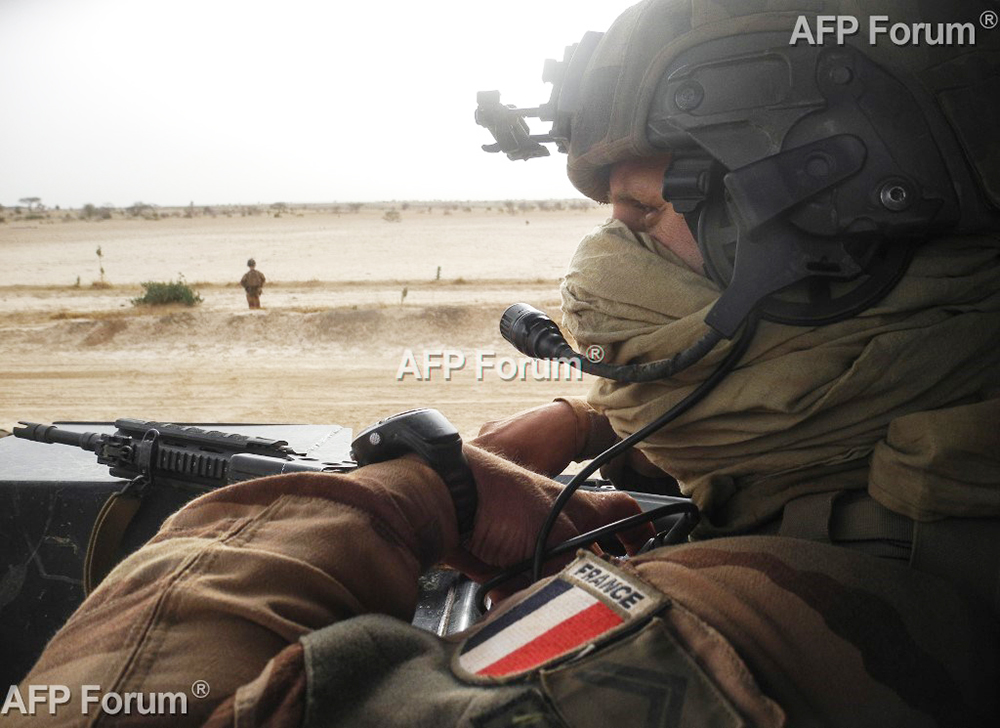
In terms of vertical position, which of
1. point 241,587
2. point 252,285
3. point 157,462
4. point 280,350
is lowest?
point 280,350

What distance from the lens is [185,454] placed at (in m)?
2.04

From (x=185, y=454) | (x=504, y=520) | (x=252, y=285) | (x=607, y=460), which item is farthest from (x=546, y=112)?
(x=252, y=285)

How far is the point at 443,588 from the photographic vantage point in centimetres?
185

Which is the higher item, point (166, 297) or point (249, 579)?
point (249, 579)

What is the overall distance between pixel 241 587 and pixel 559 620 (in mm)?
375

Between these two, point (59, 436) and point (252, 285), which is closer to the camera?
point (59, 436)

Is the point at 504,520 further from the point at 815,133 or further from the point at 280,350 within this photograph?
the point at 280,350

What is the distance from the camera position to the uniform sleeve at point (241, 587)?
37.0 inches

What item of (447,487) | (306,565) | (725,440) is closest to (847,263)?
(725,440)

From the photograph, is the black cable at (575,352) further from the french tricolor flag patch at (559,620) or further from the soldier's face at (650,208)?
the french tricolor flag patch at (559,620)

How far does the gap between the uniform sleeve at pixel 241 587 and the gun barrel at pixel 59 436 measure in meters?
1.11

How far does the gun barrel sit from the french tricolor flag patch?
4.86ft

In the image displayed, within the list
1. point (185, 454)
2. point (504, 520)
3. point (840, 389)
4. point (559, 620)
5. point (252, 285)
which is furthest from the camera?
point (252, 285)

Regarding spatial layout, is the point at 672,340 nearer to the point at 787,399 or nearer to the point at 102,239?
the point at 787,399
